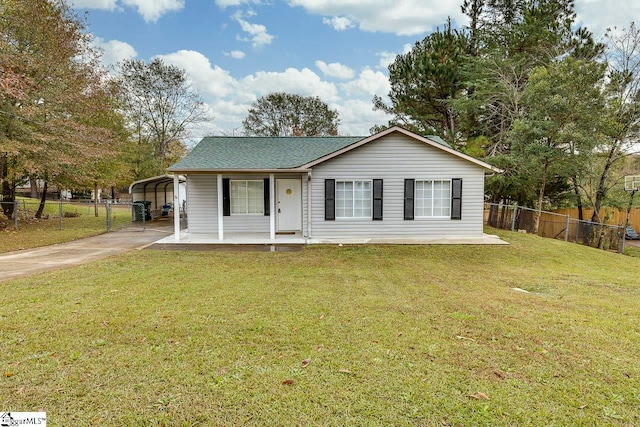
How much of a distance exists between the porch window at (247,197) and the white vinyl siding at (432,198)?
5.58 meters

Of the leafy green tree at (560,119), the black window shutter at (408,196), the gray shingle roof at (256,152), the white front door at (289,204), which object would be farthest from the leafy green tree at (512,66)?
the white front door at (289,204)

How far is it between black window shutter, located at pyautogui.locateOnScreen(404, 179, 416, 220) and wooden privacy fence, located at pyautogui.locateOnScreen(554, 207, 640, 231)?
40.2 feet

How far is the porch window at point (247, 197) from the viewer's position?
12.6 meters

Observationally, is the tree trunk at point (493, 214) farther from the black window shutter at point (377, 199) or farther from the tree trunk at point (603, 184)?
the black window shutter at point (377, 199)

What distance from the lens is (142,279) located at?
6.45 m

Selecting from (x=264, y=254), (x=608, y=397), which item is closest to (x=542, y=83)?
(x=264, y=254)

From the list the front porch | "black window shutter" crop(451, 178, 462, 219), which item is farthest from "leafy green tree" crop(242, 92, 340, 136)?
"black window shutter" crop(451, 178, 462, 219)

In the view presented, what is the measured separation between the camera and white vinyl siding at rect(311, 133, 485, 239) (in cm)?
1159

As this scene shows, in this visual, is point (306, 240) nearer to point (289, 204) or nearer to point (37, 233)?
point (289, 204)

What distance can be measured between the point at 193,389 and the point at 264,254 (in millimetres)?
6670

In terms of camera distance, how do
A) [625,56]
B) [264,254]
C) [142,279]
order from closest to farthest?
[142,279] < [264,254] < [625,56]

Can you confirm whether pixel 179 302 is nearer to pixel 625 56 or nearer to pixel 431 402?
pixel 431 402

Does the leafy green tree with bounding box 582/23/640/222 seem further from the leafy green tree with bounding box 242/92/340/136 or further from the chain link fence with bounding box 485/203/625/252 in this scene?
the leafy green tree with bounding box 242/92/340/136

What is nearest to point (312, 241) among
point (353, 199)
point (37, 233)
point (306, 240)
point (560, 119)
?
point (306, 240)
